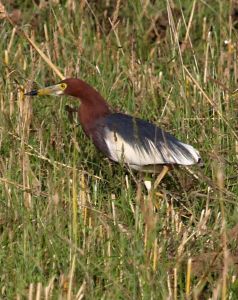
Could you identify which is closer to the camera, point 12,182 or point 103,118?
point 12,182

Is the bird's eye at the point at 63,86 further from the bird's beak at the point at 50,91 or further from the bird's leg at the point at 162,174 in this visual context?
the bird's leg at the point at 162,174

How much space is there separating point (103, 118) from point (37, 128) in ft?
1.18

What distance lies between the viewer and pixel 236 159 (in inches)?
233

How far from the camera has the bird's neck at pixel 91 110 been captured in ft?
20.3

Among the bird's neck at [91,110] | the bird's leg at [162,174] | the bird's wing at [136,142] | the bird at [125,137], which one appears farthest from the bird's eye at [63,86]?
the bird's leg at [162,174]

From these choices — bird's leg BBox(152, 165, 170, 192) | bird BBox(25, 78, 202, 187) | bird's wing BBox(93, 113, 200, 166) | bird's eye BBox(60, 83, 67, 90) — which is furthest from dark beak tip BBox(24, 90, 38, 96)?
bird's leg BBox(152, 165, 170, 192)

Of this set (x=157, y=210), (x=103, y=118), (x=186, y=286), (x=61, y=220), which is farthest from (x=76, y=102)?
(x=186, y=286)

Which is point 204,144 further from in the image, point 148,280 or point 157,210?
point 148,280

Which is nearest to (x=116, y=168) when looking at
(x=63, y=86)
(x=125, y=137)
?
(x=125, y=137)

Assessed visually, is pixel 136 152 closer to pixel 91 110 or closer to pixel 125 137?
pixel 125 137

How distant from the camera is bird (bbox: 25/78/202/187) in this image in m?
5.84

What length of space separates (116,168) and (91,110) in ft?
1.11

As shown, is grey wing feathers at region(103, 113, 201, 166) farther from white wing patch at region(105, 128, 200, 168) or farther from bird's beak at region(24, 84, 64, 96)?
bird's beak at region(24, 84, 64, 96)

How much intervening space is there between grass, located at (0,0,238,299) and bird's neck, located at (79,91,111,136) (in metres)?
0.13
